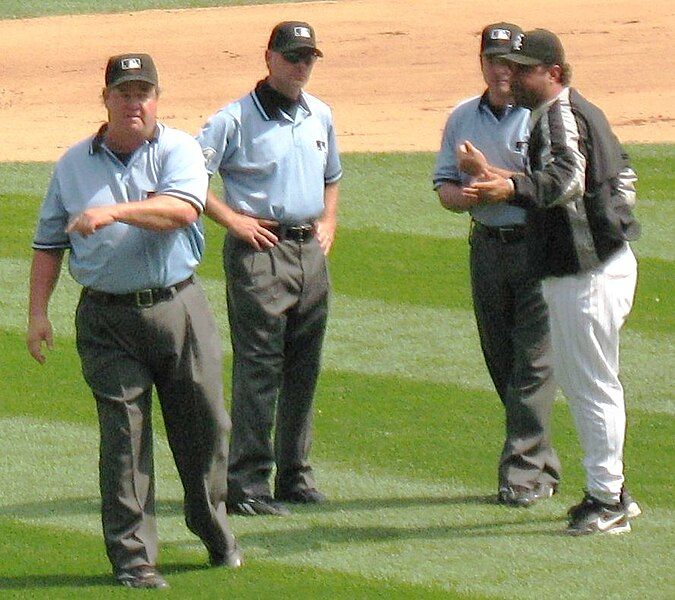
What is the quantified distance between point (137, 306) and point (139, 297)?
0.10 ft

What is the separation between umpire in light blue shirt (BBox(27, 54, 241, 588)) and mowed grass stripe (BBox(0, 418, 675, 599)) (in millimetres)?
511

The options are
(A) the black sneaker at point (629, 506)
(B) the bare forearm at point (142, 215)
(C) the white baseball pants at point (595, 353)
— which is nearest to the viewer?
(B) the bare forearm at point (142, 215)

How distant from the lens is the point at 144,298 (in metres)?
5.71

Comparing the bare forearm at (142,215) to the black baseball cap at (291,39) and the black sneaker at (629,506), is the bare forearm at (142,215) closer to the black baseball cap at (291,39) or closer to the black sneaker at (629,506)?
the black baseball cap at (291,39)

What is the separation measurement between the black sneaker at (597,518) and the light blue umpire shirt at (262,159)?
1633 mm

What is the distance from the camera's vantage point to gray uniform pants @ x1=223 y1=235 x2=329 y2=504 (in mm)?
6824

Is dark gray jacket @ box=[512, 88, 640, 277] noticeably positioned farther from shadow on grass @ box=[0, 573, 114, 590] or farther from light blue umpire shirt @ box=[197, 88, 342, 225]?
shadow on grass @ box=[0, 573, 114, 590]

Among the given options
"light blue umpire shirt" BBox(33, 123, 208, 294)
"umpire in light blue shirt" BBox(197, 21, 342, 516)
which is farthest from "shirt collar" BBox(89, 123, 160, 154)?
"umpire in light blue shirt" BBox(197, 21, 342, 516)

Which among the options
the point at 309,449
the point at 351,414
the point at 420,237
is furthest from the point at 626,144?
the point at 309,449

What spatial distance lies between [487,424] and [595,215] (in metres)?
1.99

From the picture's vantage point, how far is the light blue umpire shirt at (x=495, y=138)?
6.92 m

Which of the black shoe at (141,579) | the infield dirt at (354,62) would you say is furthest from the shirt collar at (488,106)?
the infield dirt at (354,62)

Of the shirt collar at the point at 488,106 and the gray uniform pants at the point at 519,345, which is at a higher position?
the shirt collar at the point at 488,106

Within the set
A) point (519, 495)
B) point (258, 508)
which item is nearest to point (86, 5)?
point (258, 508)
